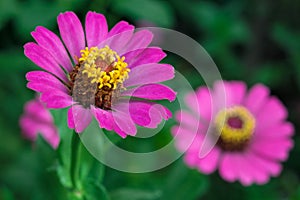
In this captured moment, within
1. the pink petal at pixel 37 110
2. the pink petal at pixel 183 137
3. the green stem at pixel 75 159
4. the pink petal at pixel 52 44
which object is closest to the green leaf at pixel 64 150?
the green stem at pixel 75 159

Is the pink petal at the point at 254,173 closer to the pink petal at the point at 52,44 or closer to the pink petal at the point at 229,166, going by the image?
the pink petal at the point at 229,166

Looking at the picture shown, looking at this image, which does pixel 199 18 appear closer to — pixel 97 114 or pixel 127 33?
pixel 127 33

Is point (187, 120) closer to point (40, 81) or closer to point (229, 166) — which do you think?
point (229, 166)

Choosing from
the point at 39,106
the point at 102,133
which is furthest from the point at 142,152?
the point at 102,133

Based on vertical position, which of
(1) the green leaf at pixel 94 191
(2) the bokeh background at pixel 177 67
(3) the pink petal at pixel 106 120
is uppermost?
(3) the pink petal at pixel 106 120

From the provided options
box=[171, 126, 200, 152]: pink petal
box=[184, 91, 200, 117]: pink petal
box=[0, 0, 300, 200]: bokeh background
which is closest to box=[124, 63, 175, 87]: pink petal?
box=[0, 0, 300, 200]: bokeh background

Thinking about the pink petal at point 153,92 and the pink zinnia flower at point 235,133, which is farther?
the pink zinnia flower at point 235,133

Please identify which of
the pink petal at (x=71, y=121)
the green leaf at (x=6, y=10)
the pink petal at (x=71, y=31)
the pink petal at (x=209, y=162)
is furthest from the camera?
the green leaf at (x=6, y=10)
